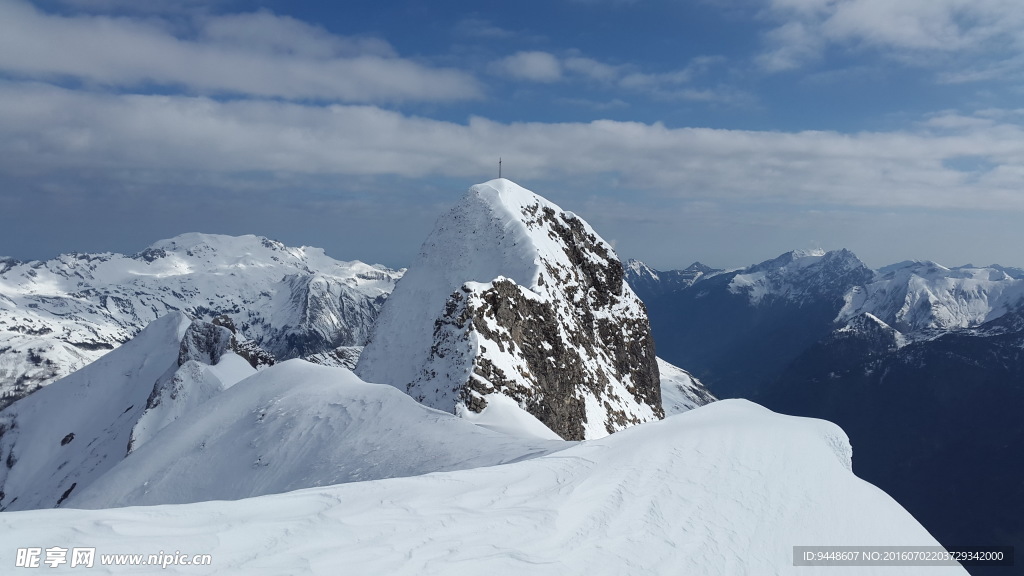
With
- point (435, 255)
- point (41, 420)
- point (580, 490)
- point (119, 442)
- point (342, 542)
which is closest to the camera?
point (342, 542)

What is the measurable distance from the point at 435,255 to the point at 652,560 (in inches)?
2475

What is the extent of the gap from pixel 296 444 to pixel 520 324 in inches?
1180

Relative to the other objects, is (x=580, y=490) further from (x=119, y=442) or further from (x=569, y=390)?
(x=119, y=442)

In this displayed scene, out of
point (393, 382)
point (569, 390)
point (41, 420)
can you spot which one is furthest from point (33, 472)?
point (569, 390)

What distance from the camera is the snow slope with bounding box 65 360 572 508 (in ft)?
61.0

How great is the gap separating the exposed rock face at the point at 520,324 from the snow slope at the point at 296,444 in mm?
13097

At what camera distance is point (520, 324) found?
50.7m

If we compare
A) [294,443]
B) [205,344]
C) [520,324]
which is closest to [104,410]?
[205,344]

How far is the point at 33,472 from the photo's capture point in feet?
298

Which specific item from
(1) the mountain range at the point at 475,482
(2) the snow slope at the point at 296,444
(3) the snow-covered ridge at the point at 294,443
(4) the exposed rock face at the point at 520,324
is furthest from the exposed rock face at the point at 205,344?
(2) the snow slope at the point at 296,444

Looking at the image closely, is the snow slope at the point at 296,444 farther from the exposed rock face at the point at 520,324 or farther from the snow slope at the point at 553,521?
the exposed rock face at the point at 520,324

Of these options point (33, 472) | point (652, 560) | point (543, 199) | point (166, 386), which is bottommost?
point (33, 472)

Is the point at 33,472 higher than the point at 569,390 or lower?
lower

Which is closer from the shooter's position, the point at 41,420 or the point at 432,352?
the point at 432,352
